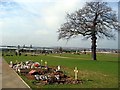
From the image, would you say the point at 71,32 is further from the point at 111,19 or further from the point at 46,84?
the point at 46,84

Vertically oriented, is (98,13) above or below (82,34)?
above

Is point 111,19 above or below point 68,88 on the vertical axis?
above

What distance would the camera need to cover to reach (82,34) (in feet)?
175

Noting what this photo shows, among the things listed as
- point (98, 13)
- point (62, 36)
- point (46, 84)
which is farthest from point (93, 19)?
point (46, 84)

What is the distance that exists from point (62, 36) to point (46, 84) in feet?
113

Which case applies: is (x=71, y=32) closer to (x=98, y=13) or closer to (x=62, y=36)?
(x=62, y=36)

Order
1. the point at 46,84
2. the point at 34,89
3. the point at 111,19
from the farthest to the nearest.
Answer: the point at 111,19
the point at 46,84
the point at 34,89

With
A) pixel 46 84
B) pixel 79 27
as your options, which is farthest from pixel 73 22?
pixel 46 84

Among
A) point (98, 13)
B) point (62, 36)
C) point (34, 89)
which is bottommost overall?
point (34, 89)

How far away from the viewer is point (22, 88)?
16609 millimetres

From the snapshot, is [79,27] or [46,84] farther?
[79,27]

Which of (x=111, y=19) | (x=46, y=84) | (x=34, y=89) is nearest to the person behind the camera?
(x=34, y=89)

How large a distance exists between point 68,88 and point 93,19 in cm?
3778

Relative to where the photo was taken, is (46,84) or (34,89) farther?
(46,84)
